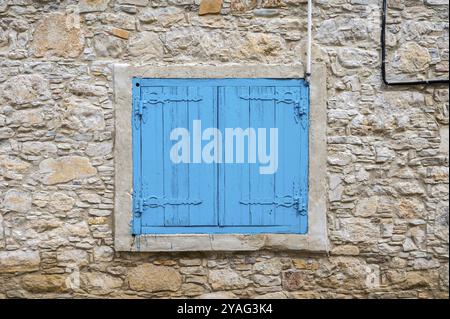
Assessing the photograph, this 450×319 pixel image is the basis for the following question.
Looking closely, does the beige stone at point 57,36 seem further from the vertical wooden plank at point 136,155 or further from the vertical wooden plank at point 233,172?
the vertical wooden plank at point 233,172

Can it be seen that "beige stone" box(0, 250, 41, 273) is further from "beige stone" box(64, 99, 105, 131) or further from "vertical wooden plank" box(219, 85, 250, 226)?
"vertical wooden plank" box(219, 85, 250, 226)

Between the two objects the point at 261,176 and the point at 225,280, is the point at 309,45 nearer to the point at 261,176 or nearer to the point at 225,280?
the point at 261,176

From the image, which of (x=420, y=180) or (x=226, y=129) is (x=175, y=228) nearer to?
(x=226, y=129)

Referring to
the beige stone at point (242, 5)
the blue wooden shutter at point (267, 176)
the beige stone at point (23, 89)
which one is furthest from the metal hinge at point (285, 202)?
the beige stone at point (23, 89)

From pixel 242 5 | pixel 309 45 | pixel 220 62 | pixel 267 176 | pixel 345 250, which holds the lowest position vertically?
pixel 345 250

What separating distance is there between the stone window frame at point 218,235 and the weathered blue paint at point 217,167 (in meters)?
0.05

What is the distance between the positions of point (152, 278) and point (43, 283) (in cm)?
84

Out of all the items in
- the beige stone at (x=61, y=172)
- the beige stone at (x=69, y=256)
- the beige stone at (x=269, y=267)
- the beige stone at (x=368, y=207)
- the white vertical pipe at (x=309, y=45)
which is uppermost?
the white vertical pipe at (x=309, y=45)

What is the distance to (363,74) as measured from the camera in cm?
497

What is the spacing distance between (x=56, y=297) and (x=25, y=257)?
39cm

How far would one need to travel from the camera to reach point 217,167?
4.92m

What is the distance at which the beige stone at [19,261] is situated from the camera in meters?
4.94
